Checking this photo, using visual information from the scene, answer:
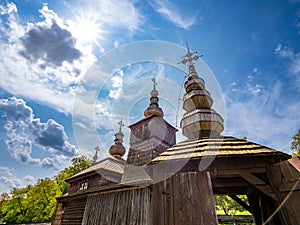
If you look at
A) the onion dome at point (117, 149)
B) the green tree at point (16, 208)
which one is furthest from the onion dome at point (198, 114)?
the green tree at point (16, 208)

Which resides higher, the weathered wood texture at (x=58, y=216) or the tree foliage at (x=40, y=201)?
the tree foliage at (x=40, y=201)

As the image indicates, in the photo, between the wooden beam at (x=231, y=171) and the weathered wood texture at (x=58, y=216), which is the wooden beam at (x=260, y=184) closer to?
the wooden beam at (x=231, y=171)

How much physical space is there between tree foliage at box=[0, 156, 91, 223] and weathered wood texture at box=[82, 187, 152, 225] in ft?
89.7

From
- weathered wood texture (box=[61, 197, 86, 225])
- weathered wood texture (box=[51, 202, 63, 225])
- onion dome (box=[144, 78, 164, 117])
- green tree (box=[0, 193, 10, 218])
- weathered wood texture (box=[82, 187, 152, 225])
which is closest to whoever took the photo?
weathered wood texture (box=[82, 187, 152, 225])

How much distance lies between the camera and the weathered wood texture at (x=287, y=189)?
3.69 metres

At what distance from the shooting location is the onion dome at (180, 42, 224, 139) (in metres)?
9.69

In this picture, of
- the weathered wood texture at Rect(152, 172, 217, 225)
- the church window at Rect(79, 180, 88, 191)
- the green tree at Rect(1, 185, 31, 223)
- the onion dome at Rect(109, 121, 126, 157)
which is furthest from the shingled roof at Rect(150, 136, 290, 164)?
the green tree at Rect(1, 185, 31, 223)

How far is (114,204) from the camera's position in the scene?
1051cm

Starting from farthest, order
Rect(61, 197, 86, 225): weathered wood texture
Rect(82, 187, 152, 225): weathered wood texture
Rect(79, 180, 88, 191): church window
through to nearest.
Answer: Rect(79, 180, 88, 191): church window < Rect(61, 197, 86, 225): weathered wood texture < Rect(82, 187, 152, 225): weathered wood texture

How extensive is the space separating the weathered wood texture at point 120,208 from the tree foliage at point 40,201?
89.7 ft

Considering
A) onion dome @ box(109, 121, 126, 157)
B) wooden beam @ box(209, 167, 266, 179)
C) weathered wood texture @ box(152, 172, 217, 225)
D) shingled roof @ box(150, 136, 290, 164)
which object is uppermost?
onion dome @ box(109, 121, 126, 157)

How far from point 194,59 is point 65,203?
54.6 ft

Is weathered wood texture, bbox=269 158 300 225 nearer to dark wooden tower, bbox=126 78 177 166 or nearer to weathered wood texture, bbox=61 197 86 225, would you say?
dark wooden tower, bbox=126 78 177 166

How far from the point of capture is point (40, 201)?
36031 mm
